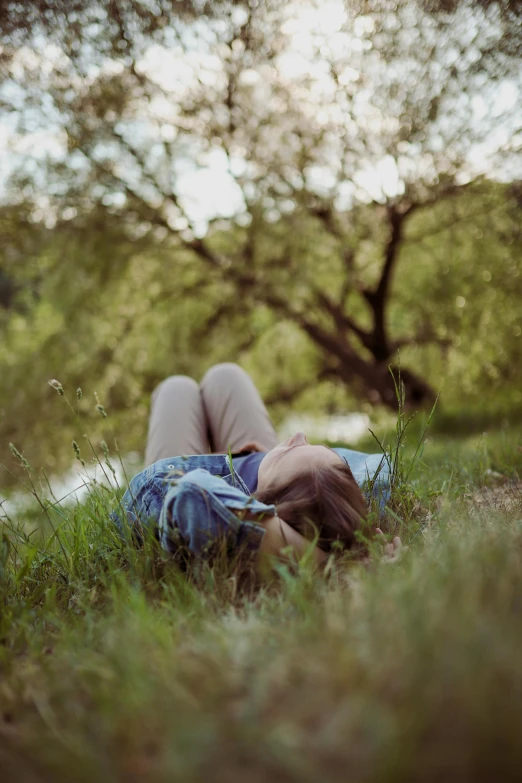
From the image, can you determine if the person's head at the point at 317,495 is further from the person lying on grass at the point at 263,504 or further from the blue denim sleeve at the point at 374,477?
the blue denim sleeve at the point at 374,477

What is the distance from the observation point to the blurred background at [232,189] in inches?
181

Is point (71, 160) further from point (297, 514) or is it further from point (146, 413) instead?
Result: point (297, 514)

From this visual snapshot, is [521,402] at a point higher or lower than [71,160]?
lower

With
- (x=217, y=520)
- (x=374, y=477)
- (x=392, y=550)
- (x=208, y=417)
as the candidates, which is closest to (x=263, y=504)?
(x=217, y=520)

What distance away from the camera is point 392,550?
1.52m

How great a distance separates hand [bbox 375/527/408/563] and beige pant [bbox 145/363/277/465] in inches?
45.4

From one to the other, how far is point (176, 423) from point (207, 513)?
1297 millimetres

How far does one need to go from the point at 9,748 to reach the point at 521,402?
563 cm

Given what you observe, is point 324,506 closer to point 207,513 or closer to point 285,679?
point 207,513

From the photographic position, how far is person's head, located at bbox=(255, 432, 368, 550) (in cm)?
157

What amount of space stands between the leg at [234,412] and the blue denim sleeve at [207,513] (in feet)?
4.05

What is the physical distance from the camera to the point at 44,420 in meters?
5.66

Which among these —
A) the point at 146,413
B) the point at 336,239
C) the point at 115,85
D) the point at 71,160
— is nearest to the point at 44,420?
the point at 146,413

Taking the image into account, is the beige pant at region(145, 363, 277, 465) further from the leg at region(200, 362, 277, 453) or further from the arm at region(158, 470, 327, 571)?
the arm at region(158, 470, 327, 571)
